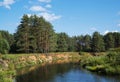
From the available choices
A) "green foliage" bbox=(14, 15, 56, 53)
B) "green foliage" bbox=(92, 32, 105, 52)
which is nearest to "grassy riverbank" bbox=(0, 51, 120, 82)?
"green foliage" bbox=(14, 15, 56, 53)

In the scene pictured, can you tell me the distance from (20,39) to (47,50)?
15.5 metres

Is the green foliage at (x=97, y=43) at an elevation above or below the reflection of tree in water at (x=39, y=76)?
above

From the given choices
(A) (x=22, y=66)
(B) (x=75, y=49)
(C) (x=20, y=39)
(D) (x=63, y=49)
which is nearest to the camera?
(A) (x=22, y=66)

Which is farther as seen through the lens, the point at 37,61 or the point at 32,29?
the point at 32,29

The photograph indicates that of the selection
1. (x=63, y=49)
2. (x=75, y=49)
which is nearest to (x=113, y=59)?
(x=63, y=49)

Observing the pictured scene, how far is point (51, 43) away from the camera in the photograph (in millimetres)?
100750

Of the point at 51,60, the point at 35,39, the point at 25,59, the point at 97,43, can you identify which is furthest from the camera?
the point at 97,43

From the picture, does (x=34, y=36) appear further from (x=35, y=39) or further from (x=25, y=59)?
(x=25, y=59)

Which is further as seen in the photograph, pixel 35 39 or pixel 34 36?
pixel 34 36

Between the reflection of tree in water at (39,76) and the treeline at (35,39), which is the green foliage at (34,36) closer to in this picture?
the treeline at (35,39)

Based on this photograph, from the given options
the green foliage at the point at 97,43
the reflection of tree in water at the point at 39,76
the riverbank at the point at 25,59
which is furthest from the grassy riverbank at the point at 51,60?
the green foliage at the point at 97,43

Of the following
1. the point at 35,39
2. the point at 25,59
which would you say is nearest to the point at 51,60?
the point at 35,39

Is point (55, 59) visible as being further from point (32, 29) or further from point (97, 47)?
point (97, 47)

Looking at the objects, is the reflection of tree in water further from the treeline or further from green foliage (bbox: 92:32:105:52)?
green foliage (bbox: 92:32:105:52)
